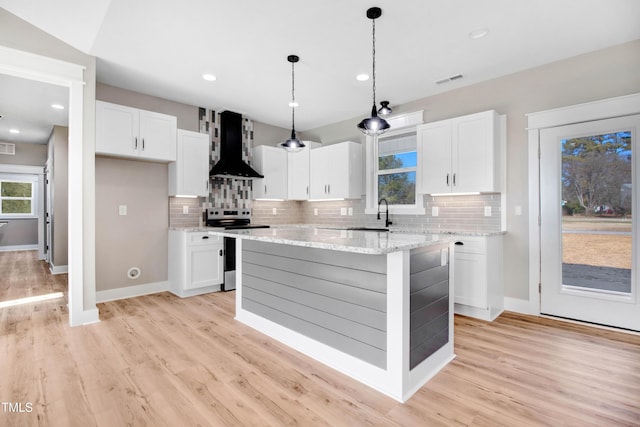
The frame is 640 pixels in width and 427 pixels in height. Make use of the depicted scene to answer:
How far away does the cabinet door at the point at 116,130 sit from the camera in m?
3.64

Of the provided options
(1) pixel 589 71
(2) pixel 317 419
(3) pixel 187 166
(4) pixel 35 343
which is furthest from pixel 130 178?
(1) pixel 589 71

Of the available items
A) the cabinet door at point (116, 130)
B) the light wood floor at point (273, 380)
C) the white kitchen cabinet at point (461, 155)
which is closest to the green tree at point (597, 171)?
the white kitchen cabinet at point (461, 155)

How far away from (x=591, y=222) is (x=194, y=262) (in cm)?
449

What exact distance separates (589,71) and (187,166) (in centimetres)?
473

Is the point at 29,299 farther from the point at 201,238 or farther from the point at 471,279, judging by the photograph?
the point at 471,279

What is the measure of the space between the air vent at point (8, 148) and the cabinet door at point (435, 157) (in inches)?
329

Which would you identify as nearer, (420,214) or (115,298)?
(115,298)

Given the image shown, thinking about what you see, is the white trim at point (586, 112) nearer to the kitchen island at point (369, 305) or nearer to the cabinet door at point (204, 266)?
the kitchen island at point (369, 305)

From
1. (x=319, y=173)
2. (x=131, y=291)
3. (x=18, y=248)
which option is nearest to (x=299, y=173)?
(x=319, y=173)

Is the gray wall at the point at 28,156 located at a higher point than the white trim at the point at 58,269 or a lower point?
higher

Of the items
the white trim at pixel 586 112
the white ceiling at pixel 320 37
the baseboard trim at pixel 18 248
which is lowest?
the baseboard trim at pixel 18 248

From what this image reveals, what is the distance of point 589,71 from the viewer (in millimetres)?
3113

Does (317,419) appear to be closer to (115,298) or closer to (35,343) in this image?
(35,343)

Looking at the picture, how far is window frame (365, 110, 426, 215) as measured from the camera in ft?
14.4
